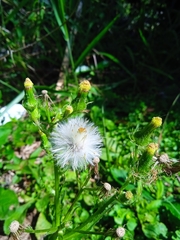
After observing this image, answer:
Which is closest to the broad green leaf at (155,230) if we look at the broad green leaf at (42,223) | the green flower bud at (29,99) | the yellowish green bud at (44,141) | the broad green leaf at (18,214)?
the broad green leaf at (42,223)

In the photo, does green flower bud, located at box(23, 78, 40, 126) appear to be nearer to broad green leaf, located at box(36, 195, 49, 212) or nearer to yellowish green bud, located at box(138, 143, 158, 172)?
yellowish green bud, located at box(138, 143, 158, 172)

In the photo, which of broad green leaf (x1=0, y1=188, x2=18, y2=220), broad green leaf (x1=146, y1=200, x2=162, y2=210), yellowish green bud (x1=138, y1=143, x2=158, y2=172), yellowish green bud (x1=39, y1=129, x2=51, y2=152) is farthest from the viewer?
broad green leaf (x1=146, y1=200, x2=162, y2=210)

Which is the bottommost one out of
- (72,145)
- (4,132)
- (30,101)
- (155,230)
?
(155,230)

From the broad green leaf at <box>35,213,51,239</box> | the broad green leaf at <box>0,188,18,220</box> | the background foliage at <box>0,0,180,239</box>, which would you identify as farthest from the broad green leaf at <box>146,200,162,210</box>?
the broad green leaf at <box>0,188,18,220</box>

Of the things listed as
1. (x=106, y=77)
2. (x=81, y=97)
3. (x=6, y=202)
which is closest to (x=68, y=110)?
(x=81, y=97)

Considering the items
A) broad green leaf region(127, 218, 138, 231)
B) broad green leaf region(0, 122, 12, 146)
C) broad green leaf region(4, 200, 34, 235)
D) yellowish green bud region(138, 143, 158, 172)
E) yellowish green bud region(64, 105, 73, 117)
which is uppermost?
yellowish green bud region(64, 105, 73, 117)

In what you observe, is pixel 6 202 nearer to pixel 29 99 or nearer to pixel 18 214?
pixel 18 214
